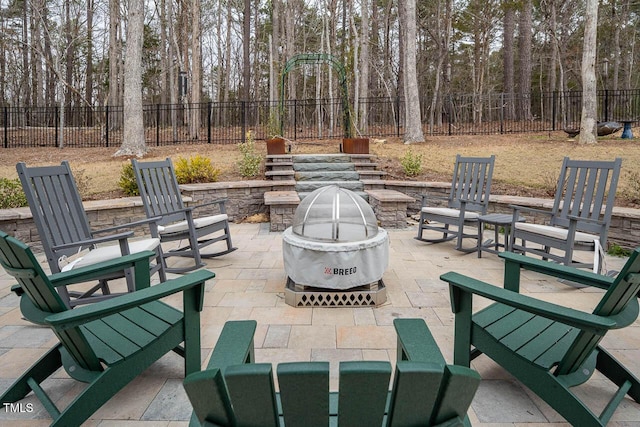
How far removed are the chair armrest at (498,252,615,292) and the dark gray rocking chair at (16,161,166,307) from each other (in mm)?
2416

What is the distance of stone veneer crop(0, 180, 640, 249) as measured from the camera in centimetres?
471

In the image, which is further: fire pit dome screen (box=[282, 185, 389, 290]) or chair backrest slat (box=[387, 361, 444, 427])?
fire pit dome screen (box=[282, 185, 389, 290])

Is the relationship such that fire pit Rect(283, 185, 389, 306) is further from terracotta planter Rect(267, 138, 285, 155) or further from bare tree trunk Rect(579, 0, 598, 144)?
bare tree trunk Rect(579, 0, 598, 144)

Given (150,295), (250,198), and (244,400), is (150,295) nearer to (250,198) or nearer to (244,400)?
(244,400)

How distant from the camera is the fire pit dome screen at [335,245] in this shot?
3193 millimetres

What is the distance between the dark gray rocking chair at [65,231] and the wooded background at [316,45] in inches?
439

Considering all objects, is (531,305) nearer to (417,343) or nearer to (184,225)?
(417,343)

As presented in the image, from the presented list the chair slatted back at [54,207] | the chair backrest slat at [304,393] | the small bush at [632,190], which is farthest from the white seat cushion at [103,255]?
the small bush at [632,190]

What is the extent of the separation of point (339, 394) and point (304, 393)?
0.26 ft

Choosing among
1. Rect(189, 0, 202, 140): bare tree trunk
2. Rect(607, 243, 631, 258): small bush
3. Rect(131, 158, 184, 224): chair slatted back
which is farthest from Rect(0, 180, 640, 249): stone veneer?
Rect(189, 0, 202, 140): bare tree trunk

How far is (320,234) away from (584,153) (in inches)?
331

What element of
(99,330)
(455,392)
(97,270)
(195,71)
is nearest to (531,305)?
(455,392)

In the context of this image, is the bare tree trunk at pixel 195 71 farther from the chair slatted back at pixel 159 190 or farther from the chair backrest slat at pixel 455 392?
the chair backrest slat at pixel 455 392

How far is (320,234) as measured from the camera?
335cm
